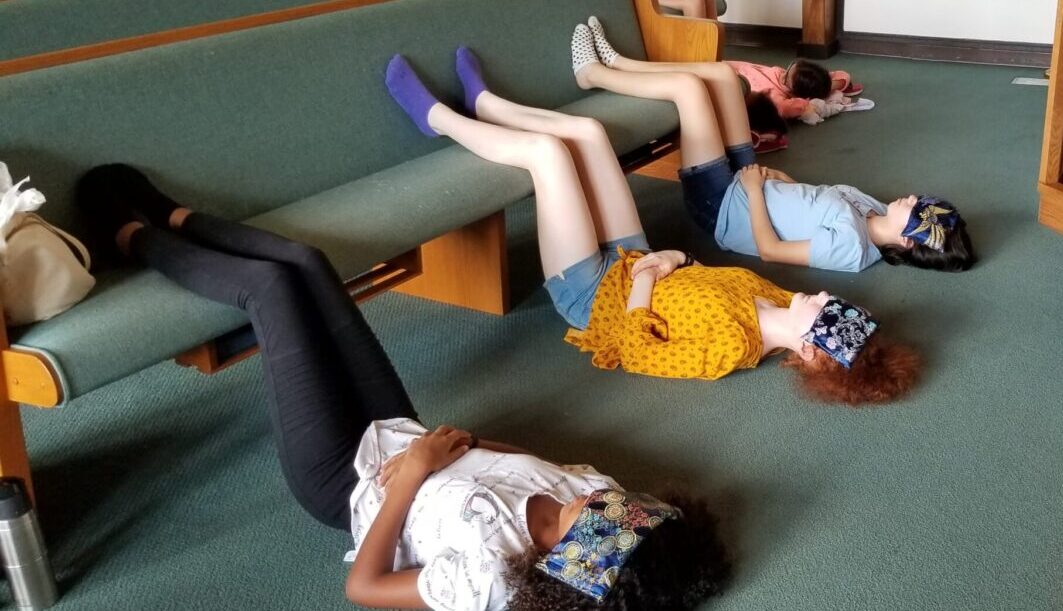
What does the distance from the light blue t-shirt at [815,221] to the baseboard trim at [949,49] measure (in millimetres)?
2513

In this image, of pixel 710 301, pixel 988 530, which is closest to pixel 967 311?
pixel 710 301

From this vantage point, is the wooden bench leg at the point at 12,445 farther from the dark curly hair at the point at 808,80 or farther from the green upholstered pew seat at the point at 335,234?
the dark curly hair at the point at 808,80

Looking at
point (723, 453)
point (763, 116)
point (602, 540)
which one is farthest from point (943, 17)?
point (602, 540)

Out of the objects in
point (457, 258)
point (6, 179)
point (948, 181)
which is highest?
point (6, 179)

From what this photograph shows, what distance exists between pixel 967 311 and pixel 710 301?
746 mm

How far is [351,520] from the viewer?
1.69m

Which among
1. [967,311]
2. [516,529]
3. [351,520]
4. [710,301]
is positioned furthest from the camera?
[967,311]

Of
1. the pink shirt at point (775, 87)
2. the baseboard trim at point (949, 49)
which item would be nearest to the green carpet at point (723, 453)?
the pink shirt at point (775, 87)

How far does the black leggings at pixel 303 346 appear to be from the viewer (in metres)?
1.72

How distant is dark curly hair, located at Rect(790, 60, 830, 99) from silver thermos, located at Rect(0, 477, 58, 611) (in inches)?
137

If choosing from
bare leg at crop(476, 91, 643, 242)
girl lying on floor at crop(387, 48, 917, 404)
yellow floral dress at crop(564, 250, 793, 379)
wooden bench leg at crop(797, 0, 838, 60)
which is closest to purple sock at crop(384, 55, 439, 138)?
girl lying on floor at crop(387, 48, 917, 404)

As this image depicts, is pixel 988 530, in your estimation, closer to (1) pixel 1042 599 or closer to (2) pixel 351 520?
(1) pixel 1042 599

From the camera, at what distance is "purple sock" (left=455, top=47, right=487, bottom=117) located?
276cm

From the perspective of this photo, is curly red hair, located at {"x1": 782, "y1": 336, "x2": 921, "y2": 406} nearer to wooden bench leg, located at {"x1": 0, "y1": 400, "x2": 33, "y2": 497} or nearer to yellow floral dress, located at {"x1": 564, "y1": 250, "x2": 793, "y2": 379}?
yellow floral dress, located at {"x1": 564, "y1": 250, "x2": 793, "y2": 379}
